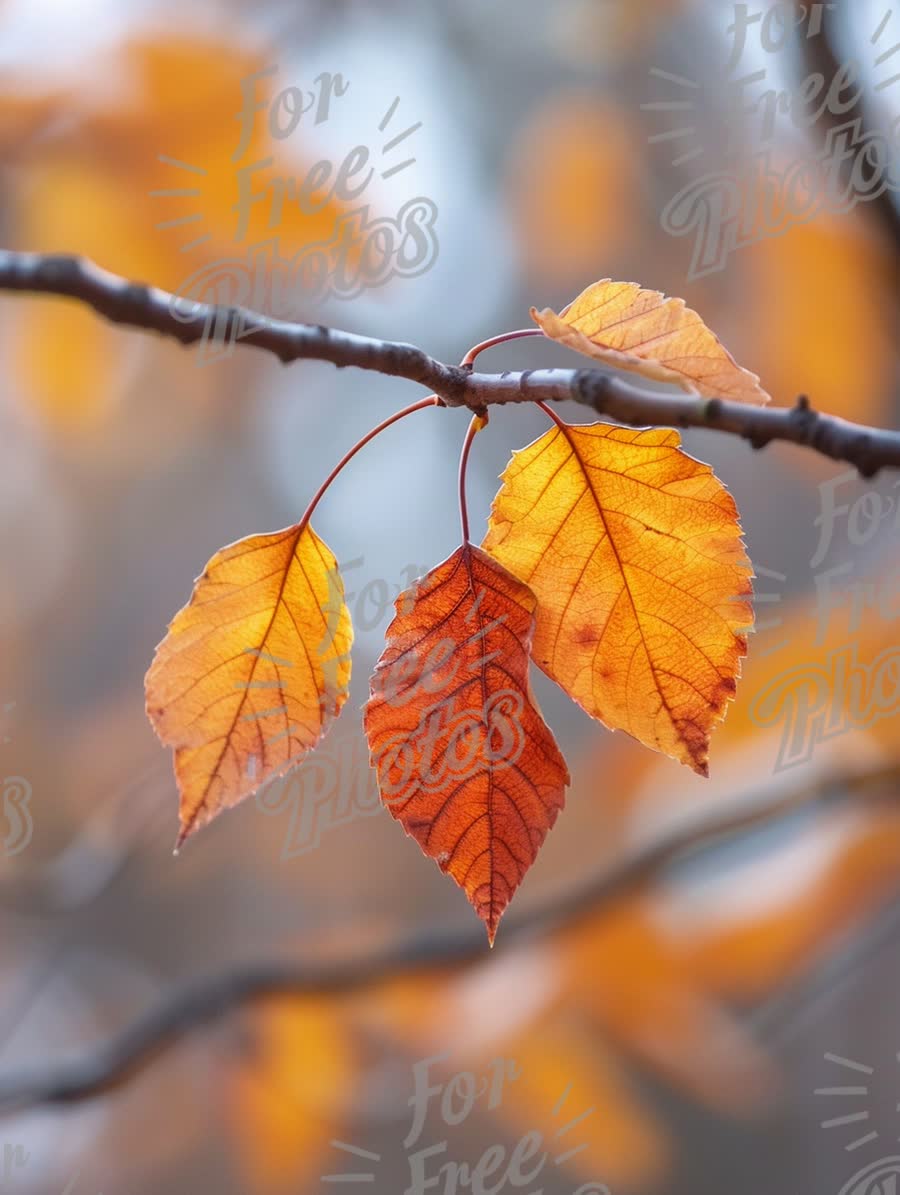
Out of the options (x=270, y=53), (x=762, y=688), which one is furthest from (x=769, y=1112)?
(x=270, y=53)

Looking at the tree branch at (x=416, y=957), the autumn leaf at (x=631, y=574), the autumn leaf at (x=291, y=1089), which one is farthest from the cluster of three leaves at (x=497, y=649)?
the autumn leaf at (x=291, y=1089)

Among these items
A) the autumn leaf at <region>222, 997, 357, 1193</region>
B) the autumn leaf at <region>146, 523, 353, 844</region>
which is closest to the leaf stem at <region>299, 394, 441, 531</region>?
the autumn leaf at <region>146, 523, 353, 844</region>

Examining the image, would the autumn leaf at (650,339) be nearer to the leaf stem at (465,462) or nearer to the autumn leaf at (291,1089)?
the leaf stem at (465,462)

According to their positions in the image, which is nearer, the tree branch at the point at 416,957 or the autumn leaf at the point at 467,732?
the autumn leaf at the point at 467,732

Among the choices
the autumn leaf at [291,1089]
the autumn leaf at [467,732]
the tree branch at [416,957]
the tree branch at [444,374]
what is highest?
the tree branch at [444,374]

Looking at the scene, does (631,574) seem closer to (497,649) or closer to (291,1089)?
(497,649)

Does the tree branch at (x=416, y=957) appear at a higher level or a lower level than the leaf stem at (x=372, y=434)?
lower

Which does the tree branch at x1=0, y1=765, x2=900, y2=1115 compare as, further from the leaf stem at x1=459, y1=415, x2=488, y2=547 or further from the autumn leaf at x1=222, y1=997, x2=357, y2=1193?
the leaf stem at x1=459, y1=415, x2=488, y2=547

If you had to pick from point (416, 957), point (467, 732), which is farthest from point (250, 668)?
point (416, 957)


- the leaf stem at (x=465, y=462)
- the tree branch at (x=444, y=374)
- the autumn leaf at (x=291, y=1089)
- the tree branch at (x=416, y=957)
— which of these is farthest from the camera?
the autumn leaf at (x=291, y=1089)
